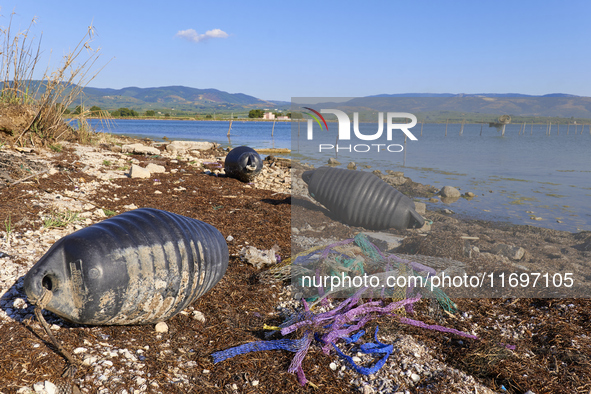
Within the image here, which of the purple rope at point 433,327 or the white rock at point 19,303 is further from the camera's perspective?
the purple rope at point 433,327

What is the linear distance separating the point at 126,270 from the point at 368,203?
17.1ft

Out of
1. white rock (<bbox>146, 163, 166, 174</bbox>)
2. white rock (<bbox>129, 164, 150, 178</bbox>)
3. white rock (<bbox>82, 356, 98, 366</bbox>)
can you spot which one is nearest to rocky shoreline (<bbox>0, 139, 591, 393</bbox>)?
white rock (<bbox>82, 356, 98, 366</bbox>)

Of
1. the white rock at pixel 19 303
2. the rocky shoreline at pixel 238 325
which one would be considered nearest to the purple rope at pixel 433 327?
the rocky shoreline at pixel 238 325

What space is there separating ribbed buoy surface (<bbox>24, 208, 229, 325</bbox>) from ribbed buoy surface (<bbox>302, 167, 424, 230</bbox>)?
14.4ft

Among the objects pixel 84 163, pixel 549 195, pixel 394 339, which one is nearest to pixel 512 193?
pixel 549 195

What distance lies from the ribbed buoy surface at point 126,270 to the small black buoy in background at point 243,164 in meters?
7.86

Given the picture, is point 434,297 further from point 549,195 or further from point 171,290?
point 549,195

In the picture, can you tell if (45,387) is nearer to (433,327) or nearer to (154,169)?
(433,327)

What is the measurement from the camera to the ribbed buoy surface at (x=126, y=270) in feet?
8.57

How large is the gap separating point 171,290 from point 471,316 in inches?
113

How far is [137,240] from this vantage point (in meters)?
2.89

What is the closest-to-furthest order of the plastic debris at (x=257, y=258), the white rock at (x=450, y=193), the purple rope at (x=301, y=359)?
1. the purple rope at (x=301, y=359)
2. the plastic debris at (x=257, y=258)
3. the white rock at (x=450, y=193)

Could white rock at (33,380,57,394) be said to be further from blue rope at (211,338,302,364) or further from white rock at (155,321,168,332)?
blue rope at (211,338,302,364)

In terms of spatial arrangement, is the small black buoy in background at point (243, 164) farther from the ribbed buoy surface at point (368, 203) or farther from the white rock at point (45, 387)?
the white rock at point (45, 387)
